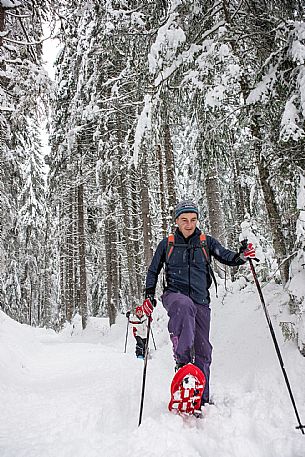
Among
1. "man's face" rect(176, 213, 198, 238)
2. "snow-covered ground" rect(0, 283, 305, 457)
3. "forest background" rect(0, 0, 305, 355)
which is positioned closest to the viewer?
"snow-covered ground" rect(0, 283, 305, 457)

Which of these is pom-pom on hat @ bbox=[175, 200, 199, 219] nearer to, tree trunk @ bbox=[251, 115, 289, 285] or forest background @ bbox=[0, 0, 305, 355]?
forest background @ bbox=[0, 0, 305, 355]

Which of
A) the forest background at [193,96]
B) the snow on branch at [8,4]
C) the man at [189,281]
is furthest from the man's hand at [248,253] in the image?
the snow on branch at [8,4]

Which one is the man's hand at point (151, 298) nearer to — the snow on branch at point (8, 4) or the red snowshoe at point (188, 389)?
Answer: the red snowshoe at point (188, 389)

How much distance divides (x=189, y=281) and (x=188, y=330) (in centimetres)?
60

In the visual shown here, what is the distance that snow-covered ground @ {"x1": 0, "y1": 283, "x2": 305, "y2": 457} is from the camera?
3.05 meters

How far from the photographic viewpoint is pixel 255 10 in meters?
6.33

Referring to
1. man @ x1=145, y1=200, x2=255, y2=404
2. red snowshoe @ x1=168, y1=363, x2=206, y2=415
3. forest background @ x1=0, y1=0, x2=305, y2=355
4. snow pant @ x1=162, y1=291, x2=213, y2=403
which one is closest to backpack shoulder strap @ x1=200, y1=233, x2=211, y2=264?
man @ x1=145, y1=200, x2=255, y2=404

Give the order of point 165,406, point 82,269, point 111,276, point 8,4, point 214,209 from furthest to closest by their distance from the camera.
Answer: point 82,269, point 111,276, point 214,209, point 8,4, point 165,406

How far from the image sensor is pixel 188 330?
3.94 m

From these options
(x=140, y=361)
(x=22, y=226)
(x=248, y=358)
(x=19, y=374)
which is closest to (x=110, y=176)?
(x=140, y=361)

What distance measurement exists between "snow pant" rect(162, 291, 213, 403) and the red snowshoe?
28cm

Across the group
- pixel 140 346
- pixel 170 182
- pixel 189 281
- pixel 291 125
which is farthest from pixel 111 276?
pixel 291 125

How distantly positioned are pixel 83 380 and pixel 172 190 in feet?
19.1

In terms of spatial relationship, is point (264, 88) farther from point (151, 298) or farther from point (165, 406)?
point (165, 406)
